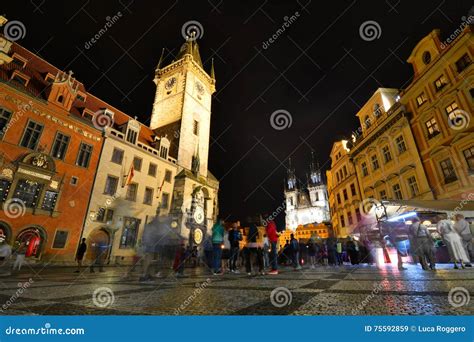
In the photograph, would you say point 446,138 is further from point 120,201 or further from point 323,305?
point 120,201

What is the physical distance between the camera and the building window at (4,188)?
1382 cm

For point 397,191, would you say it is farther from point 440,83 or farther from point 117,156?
point 117,156

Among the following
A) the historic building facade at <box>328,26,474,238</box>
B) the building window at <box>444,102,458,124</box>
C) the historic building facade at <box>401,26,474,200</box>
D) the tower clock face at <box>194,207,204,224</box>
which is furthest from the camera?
the tower clock face at <box>194,207,204,224</box>

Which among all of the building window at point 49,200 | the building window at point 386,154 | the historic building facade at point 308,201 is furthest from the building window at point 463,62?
the historic building facade at point 308,201

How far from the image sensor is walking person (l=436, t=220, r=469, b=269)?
25.5ft

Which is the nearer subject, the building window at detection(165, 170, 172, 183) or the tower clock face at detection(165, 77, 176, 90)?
the building window at detection(165, 170, 172, 183)

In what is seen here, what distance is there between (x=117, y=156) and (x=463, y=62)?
1086 inches

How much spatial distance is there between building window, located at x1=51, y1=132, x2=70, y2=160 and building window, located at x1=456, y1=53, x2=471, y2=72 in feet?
93.8

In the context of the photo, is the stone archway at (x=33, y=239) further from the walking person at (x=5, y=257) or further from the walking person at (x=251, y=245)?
the walking person at (x=251, y=245)

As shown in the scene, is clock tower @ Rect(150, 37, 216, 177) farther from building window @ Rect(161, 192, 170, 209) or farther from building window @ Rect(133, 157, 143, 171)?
building window @ Rect(133, 157, 143, 171)

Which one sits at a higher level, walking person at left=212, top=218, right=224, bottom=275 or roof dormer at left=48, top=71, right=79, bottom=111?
roof dormer at left=48, top=71, right=79, bottom=111

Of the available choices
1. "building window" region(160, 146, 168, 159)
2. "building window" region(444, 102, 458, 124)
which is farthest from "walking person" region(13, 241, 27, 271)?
"building window" region(444, 102, 458, 124)

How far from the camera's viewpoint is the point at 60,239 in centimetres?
A: 1594

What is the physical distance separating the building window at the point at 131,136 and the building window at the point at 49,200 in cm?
883
